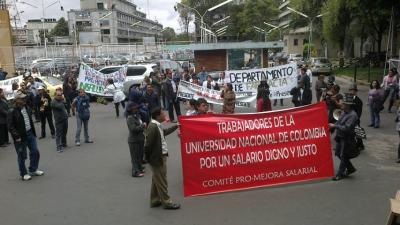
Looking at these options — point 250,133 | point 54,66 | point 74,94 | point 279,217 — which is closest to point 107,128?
point 74,94

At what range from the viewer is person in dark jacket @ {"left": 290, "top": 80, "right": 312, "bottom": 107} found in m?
15.7

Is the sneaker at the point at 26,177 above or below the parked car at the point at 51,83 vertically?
below

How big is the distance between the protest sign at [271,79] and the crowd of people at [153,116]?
0.46 meters

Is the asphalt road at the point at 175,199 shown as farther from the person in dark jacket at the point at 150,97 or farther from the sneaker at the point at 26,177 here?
the person in dark jacket at the point at 150,97

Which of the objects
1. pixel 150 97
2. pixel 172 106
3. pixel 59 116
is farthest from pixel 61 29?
pixel 59 116

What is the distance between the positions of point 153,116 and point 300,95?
9640mm

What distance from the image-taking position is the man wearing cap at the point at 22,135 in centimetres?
922

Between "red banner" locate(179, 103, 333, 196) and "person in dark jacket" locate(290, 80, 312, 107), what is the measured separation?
7398 millimetres

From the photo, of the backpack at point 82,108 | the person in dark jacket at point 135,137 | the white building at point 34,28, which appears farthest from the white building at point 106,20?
the person in dark jacket at point 135,137

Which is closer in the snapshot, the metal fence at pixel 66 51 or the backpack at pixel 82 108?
the backpack at pixel 82 108

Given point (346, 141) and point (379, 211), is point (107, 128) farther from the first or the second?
point (379, 211)

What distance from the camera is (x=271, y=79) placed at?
16812 mm

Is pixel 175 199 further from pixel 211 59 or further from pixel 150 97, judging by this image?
pixel 211 59

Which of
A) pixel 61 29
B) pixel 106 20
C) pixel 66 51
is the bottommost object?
pixel 66 51
